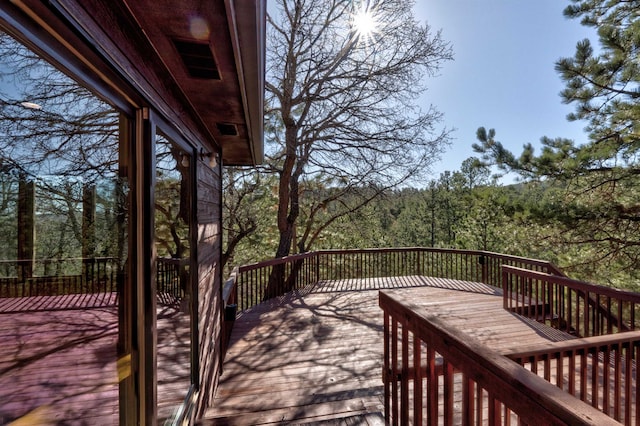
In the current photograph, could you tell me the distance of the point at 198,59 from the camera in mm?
1349

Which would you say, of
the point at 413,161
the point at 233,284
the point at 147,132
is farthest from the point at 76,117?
the point at 413,161

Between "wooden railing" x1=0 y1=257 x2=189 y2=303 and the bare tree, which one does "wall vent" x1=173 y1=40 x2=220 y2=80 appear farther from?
the bare tree

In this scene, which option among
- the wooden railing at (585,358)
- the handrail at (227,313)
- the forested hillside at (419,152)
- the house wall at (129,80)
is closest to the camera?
the house wall at (129,80)

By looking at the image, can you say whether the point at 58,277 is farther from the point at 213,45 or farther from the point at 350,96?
the point at 350,96

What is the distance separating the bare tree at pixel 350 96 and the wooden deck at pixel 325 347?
3409mm

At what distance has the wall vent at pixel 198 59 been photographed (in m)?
1.24

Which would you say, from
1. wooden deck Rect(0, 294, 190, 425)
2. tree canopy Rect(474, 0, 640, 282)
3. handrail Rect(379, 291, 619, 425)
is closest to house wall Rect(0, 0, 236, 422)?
wooden deck Rect(0, 294, 190, 425)

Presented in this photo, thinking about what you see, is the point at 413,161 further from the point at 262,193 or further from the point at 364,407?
the point at 364,407

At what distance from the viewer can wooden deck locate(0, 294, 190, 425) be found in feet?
2.10

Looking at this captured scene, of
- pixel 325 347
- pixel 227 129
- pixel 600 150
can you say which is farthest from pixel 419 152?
pixel 227 129

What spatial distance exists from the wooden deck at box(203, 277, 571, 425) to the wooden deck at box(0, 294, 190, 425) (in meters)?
1.61

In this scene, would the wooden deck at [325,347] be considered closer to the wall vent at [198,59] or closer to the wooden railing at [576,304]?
the wooden railing at [576,304]

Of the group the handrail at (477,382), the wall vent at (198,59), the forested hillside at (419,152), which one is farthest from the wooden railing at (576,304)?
the wall vent at (198,59)

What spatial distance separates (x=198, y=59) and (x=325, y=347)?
3486 millimetres
